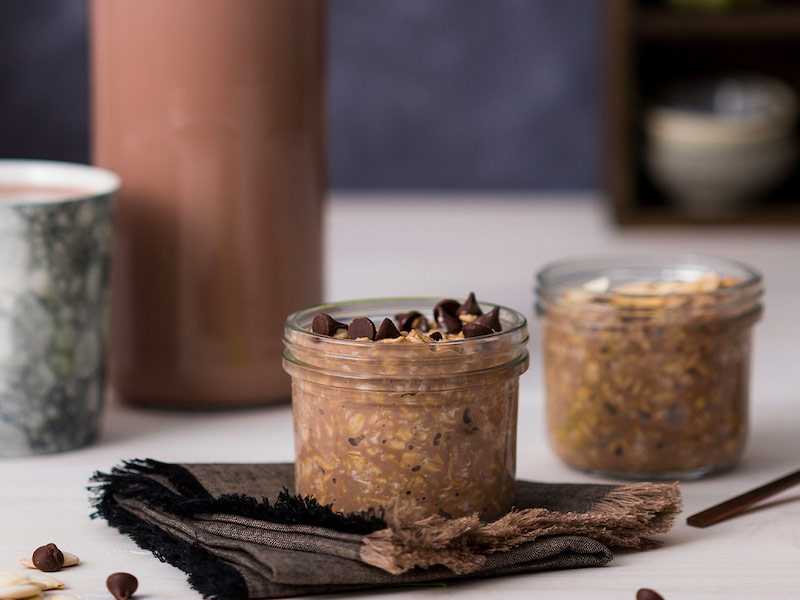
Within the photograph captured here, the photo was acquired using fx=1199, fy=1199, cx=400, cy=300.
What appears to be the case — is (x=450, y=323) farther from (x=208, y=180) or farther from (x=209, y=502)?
(x=208, y=180)

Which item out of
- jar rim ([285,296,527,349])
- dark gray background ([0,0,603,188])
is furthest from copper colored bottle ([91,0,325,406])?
dark gray background ([0,0,603,188])

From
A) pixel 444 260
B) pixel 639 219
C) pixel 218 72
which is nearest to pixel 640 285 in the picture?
pixel 218 72

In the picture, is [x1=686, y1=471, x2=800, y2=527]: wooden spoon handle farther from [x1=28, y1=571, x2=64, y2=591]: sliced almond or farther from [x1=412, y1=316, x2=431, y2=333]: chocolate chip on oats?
[x1=28, y1=571, x2=64, y2=591]: sliced almond

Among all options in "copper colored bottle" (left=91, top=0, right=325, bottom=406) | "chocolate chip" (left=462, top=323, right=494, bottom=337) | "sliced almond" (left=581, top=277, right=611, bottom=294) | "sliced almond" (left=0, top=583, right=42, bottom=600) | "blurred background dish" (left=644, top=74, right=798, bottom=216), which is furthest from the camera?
"blurred background dish" (left=644, top=74, right=798, bottom=216)

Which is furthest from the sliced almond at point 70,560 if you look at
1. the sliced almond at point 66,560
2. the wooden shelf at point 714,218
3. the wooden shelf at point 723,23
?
the wooden shelf at point 723,23

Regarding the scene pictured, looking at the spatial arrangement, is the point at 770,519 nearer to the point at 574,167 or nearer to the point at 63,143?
the point at 574,167
